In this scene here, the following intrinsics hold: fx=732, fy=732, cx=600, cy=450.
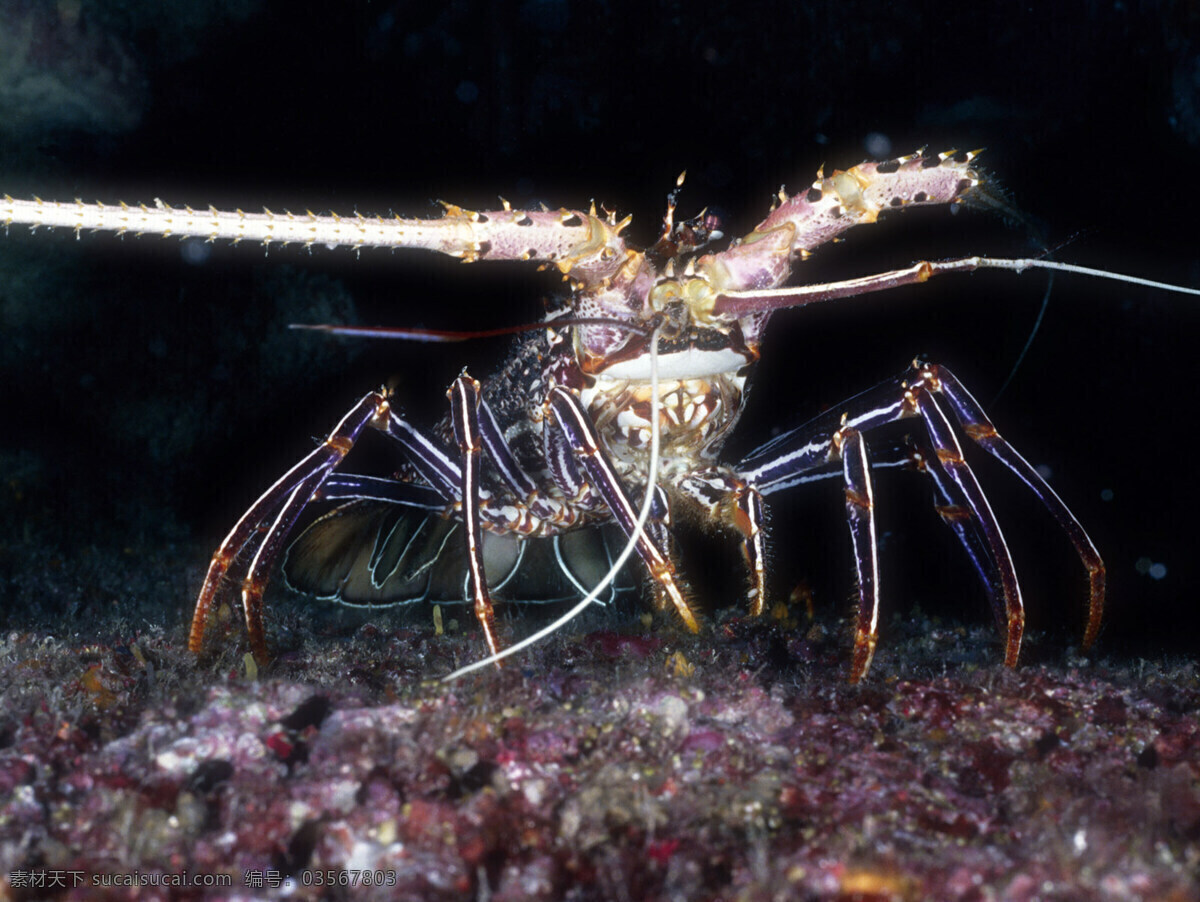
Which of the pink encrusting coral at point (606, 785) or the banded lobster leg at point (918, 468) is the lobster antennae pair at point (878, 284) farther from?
the pink encrusting coral at point (606, 785)

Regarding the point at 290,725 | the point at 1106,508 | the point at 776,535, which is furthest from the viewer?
the point at 776,535

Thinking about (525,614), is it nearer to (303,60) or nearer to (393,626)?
(393,626)

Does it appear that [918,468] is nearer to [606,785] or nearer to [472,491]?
[472,491]

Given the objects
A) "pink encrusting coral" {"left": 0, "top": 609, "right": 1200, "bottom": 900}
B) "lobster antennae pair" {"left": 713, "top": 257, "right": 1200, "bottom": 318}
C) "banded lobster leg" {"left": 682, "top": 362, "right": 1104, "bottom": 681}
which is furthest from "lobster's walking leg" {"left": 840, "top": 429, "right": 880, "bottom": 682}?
"lobster antennae pair" {"left": 713, "top": 257, "right": 1200, "bottom": 318}

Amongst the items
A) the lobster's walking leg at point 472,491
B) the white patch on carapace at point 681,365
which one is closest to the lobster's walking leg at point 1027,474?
the white patch on carapace at point 681,365

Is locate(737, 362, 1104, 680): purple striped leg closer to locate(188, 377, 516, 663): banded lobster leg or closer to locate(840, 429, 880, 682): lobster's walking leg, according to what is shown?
locate(840, 429, 880, 682): lobster's walking leg

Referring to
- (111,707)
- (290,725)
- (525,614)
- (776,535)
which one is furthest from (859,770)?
(776,535)
